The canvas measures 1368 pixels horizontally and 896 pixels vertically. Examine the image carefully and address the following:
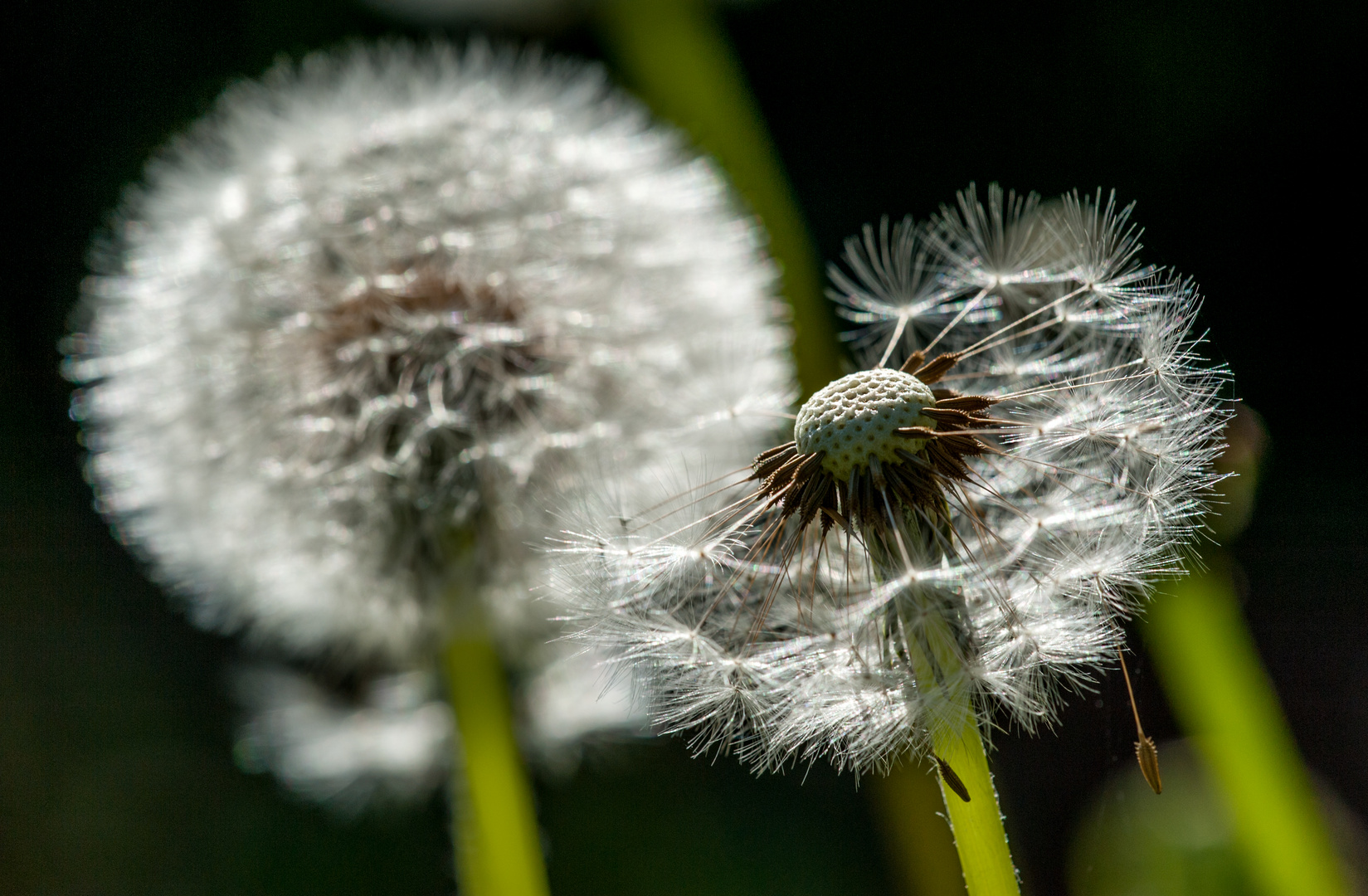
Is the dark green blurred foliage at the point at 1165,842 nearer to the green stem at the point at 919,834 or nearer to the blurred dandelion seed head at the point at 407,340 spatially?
the green stem at the point at 919,834

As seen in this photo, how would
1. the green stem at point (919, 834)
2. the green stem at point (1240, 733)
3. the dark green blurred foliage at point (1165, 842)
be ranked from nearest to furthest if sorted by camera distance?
the green stem at point (1240, 733) → the dark green blurred foliage at point (1165, 842) → the green stem at point (919, 834)

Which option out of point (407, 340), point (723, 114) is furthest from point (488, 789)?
point (723, 114)

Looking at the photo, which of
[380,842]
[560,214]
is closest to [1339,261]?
[560,214]

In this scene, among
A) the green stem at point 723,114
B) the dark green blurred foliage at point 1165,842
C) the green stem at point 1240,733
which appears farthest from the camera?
the green stem at point 723,114

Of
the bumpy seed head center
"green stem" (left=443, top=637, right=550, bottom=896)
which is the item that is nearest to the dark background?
"green stem" (left=443, top=637, right=550, bottom=896)

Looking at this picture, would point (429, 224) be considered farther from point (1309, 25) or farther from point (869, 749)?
point (1309, 25)

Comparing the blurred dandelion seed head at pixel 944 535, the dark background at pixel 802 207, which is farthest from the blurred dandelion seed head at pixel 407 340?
the dark background at pixel 802 207
